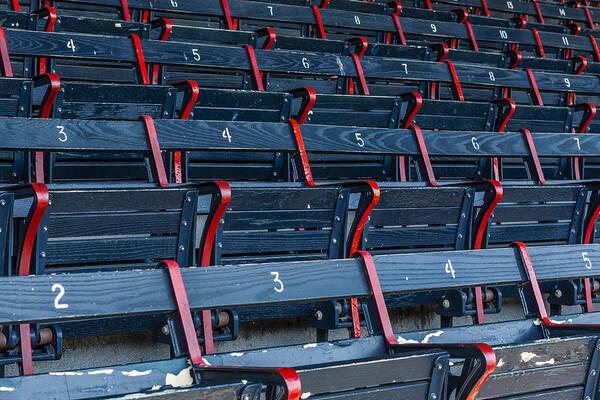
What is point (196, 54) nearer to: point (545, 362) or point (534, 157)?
point (534, 157)

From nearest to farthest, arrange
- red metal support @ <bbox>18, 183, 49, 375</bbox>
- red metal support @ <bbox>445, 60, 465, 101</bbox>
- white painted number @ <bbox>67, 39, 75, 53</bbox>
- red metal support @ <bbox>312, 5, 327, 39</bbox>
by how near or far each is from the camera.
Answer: red metal support @ <bbox>18, 183, 49, 375</bbox>
white painted number @ <bbox>67, 39, 75, 53</bbox>
red metal support @ <bbox>445, 60, 465, 101</bbox>
red metal support @ <bbox>312, 5, 327, 39</bbox>

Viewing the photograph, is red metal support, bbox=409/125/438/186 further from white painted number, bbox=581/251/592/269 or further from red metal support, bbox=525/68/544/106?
red metal support, bbox=525/68/544/106

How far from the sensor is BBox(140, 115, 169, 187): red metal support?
4.17 ft

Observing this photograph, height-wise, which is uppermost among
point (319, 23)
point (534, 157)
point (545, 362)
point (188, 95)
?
point (319, 23)

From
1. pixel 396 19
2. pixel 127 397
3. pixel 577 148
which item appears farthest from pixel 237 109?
pixel 396 19

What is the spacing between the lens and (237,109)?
5.08 feet

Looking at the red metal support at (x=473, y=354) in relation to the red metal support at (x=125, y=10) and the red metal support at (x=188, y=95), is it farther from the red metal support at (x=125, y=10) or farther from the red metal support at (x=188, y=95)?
the red metal support at (x=125, y=10)

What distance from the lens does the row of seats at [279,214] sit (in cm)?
87

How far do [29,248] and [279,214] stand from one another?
0.34 metres

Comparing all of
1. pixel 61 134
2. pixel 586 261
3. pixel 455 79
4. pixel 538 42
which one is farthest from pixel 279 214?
pixel 538 42

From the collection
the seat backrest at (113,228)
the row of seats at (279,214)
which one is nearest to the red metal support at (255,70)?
the row of seats at (279,214)

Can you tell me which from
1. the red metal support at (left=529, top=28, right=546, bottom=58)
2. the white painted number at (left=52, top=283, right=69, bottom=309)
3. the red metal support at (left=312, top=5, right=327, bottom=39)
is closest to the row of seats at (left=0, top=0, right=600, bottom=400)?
the white painted number at (left=52, top=283, right=69, bottom=309)

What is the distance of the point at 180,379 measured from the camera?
868mm

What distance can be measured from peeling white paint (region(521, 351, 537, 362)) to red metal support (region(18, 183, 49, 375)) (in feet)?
1.71
